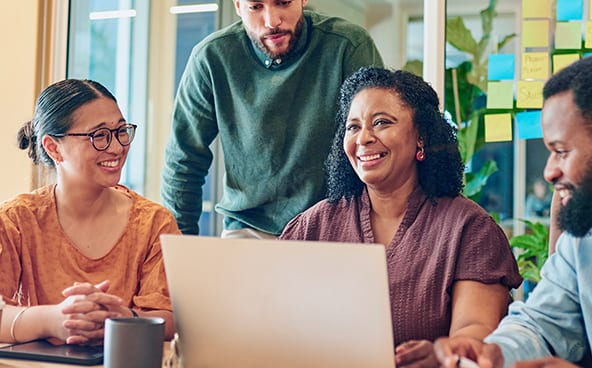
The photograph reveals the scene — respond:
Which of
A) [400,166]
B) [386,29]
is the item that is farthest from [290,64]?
[386,29]

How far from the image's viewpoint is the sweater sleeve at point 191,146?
2535mm

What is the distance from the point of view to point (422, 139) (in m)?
1.90

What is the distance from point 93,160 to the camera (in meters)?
1.99

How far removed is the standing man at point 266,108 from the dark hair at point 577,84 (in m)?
0.93

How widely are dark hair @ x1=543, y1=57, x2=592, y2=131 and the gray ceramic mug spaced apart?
0.84 m

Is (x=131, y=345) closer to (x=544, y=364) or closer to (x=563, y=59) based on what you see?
(x=544, y=364)

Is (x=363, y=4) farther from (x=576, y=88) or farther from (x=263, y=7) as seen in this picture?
(x=576, y=88)

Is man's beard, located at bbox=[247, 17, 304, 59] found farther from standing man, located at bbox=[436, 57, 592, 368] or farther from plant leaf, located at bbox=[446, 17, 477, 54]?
standing man, located at bbox=[436, 57, 592, 368]

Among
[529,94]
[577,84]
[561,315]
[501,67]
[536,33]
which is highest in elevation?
[536,33]

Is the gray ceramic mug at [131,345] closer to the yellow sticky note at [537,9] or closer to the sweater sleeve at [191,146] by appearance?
the sweater sleeve at [191,146]

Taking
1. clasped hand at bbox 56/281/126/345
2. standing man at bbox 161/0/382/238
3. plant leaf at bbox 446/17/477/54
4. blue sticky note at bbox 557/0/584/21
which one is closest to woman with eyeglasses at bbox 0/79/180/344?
clasped hand at bbox 56/281/126/345

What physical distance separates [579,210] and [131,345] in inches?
32.5

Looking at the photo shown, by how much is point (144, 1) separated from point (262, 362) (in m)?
3.31

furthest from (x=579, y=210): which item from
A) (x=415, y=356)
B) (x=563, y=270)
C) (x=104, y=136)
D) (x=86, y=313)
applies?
(x=104, y=136)
